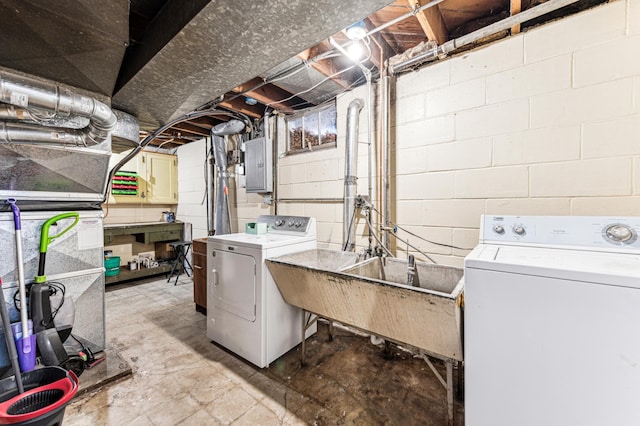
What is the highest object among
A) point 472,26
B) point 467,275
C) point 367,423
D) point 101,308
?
point 472,26

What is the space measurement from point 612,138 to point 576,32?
685 millimetres

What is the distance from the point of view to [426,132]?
7.22ft

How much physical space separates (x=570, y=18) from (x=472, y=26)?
22.8 inches

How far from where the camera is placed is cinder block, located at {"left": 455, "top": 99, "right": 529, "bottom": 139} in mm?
1811

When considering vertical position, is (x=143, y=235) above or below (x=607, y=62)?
below

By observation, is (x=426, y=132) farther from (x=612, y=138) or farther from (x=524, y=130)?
(x=612, y=138)

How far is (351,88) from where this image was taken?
259cm

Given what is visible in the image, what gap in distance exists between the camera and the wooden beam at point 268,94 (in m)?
2.63

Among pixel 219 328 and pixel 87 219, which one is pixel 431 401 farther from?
pixel 87 219

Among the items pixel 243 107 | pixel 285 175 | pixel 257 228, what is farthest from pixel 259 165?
pixel 257 228

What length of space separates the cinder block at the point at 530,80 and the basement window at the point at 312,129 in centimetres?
139

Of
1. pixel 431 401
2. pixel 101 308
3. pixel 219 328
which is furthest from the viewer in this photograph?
pixel 219 328

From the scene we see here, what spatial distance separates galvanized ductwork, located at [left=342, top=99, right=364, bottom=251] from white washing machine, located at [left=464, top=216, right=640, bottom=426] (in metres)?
1.34

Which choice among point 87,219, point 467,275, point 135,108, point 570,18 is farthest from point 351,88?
point 87,219
